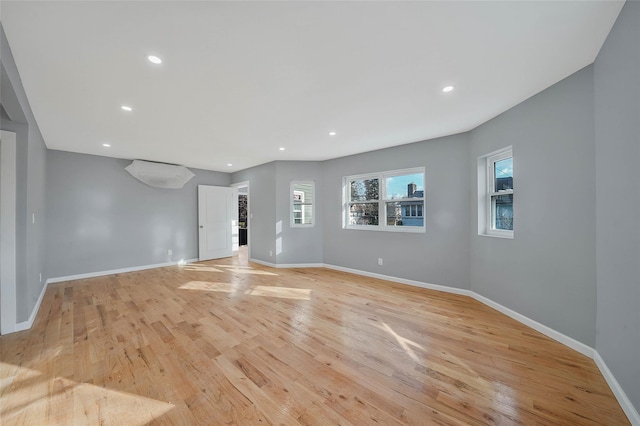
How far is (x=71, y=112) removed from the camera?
2771 millimetres

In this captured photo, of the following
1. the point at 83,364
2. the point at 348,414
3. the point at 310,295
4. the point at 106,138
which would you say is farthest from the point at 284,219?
the point at 348,414

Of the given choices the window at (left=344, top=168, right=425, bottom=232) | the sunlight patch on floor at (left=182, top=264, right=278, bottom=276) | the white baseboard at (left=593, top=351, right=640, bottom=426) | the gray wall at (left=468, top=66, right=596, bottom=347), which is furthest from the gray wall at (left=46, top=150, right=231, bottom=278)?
the white baseboard at (left=593, top=351, right=640, bottom=426)

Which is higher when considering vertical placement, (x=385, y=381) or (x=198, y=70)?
(x=198, y=70)

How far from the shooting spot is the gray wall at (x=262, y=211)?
5441mm

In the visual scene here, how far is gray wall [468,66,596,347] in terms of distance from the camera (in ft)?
6.73

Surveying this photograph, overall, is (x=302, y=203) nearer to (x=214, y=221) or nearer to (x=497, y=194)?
(x=214, y=221)

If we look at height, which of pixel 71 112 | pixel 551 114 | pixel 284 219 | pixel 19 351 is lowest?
pixel 19 351

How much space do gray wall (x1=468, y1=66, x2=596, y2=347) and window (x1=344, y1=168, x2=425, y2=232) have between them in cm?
130

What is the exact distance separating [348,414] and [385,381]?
425mm

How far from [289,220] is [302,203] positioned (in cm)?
51

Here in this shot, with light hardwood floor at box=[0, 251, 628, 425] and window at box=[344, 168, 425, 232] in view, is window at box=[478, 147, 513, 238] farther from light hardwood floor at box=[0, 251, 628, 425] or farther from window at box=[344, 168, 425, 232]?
light hardwood floor at box=[0, 251, 628, 425]

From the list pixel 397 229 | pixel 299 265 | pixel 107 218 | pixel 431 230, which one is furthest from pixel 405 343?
pixel 107 218

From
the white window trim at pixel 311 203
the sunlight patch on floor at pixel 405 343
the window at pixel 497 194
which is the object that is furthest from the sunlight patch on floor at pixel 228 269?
the window at pixel 497 194

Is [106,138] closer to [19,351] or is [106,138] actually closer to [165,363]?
[19,351]
